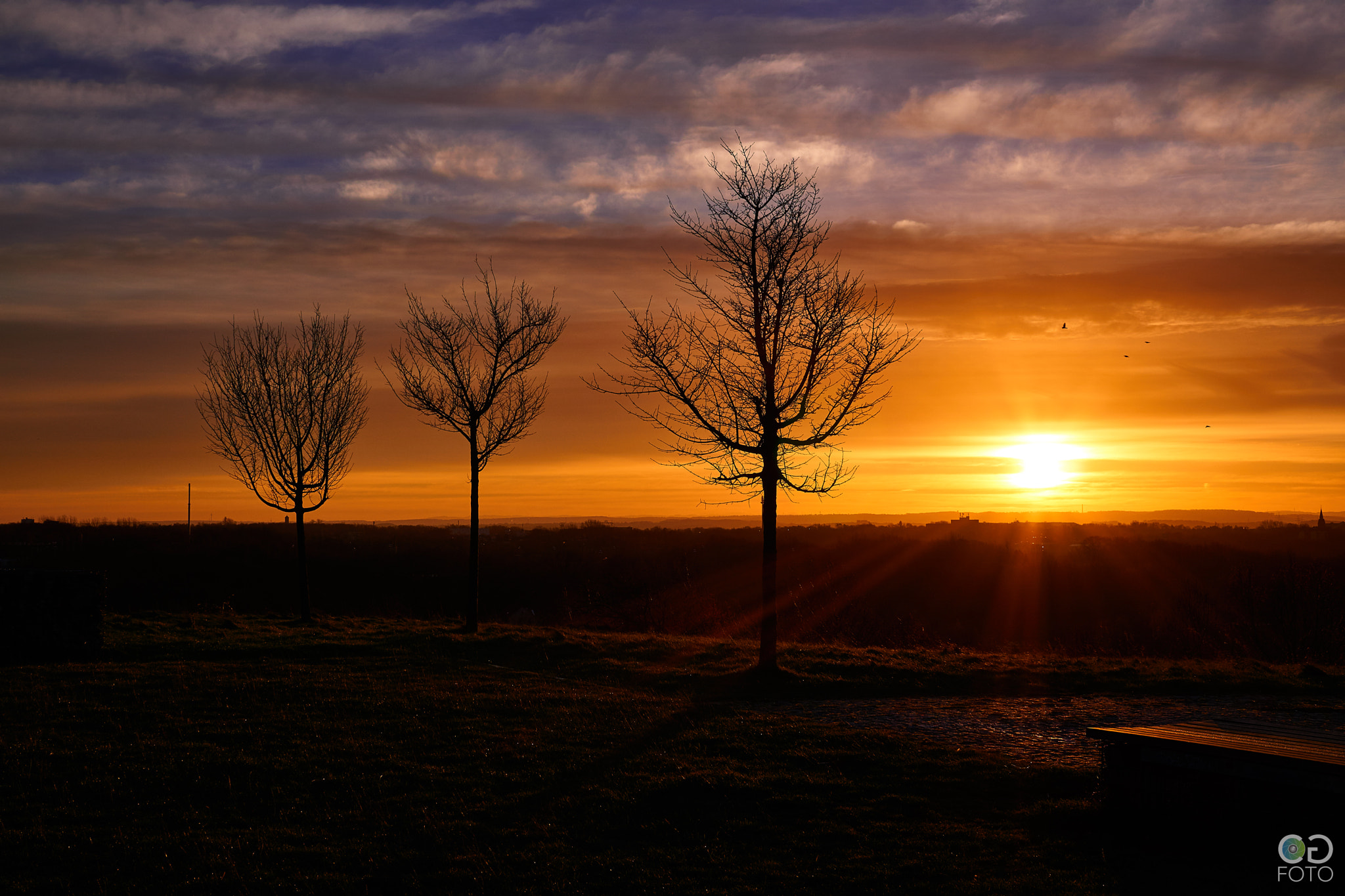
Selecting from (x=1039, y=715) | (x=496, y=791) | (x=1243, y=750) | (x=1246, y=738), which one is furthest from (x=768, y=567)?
(x=1243, y=750)

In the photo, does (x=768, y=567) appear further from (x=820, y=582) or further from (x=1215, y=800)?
(x=820, y=582)

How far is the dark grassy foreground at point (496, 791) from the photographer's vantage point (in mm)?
6395

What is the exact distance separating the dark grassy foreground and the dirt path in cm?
72

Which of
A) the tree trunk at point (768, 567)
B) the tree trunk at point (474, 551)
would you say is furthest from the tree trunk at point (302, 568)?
the tree trunk at point (768, 567)

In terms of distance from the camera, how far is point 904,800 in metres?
8.24

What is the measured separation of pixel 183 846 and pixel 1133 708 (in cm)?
1210

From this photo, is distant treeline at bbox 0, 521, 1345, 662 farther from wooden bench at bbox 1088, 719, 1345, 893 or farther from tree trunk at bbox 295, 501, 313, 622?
wooden bench at bbox 1088, 719, 1345, 893

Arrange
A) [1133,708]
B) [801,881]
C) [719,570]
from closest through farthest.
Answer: [801,881] → [1133,708] → [719,570]

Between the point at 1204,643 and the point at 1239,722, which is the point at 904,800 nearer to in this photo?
Answer: the point at 1239,722

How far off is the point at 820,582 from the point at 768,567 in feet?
123

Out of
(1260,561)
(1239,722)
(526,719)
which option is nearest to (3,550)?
(526,719)

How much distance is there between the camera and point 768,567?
→ 15.9 m

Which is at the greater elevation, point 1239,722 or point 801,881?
point 1239,722

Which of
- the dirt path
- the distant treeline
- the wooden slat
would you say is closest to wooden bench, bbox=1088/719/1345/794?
the wooden slat
